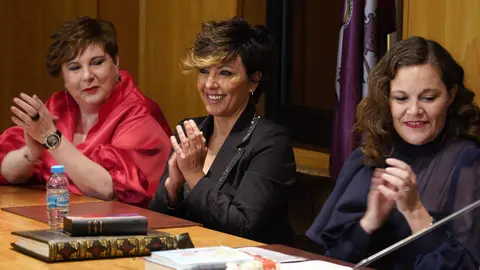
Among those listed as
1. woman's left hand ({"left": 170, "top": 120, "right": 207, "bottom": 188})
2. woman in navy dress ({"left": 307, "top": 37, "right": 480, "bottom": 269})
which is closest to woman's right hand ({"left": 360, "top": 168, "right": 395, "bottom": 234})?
woman in navy dress ({"left": 307, "top": 37, "right": 480, "bottom": 269})

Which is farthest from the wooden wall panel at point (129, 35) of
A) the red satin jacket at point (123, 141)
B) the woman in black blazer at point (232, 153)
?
the woman in black blazer at point (232, 153)

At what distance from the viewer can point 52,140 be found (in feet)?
12.0

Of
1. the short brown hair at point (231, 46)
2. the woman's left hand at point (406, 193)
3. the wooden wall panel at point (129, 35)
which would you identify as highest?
the short brown hair at point (231, 46)

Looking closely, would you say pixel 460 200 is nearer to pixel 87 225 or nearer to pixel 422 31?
pixel 422 31

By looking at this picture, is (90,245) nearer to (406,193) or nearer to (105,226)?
(105,226)

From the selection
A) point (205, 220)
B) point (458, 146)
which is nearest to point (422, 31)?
point (458, 146)

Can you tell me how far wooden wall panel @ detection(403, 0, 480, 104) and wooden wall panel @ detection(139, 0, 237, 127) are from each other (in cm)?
128

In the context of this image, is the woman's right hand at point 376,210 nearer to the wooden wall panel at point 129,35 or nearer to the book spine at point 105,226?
the book spine at point 105,226

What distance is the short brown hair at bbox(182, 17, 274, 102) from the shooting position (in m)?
3.37

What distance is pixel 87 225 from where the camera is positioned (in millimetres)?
2506

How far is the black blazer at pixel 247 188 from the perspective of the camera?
3.14m

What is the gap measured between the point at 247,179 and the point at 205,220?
0.19 m

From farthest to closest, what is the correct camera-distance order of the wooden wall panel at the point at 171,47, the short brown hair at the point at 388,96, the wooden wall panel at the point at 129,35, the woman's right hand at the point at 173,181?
the wooden wall panel at the point at 129,35
the wooden wall panel at the point at 171,47
the woman's right hand at the point at 173,181
the short brown hair at the point at 388,96

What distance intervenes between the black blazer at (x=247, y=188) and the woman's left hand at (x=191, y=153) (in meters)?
0.04
